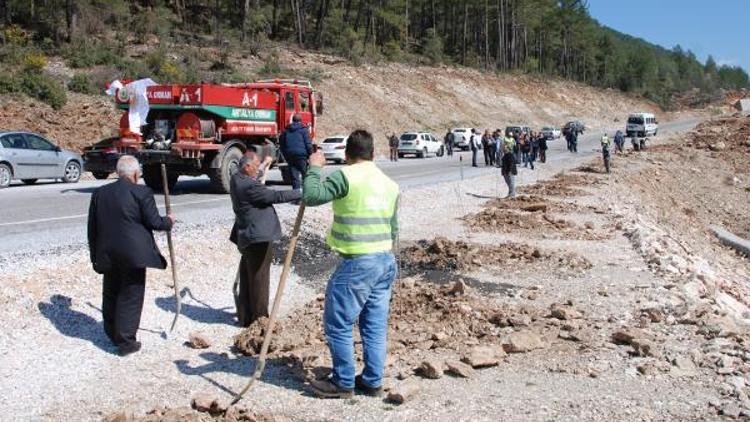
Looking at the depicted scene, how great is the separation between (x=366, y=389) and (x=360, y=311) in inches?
24.3

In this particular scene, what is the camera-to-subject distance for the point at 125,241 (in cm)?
619

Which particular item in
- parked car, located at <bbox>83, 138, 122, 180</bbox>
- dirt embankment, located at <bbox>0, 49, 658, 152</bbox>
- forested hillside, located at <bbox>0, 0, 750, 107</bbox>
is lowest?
parked car, located at <bbox>83, 138, 122, 180</bbox>

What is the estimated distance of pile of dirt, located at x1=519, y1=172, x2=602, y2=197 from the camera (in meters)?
20.7

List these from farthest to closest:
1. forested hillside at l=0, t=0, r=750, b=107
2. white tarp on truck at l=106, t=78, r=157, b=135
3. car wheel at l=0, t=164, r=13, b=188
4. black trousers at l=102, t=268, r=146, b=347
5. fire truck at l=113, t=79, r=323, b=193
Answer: forested hillside at l=0, t=0, r=750, b=107
car wheel at l=0, t=164, r=13, b=188
fire truck at l=113, t=79, r=323, b=193
white tarp on truck at l=106, t=78, r=157, b=135
black trousers at l=102, t=268, r=146, b=347

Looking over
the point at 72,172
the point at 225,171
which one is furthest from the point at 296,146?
the point at 72,172

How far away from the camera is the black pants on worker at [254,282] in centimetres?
712

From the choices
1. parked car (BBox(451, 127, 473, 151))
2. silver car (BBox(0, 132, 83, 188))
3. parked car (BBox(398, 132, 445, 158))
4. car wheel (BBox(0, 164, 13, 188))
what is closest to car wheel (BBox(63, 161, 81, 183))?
silver car (BBox(0, 132, 83, 188))

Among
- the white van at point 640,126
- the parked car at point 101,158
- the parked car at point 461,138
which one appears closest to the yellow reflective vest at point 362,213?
the parked car at point 101,158

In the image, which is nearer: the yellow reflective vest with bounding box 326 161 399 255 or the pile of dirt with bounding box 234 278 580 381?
Result: the yellow reflective vest with bounding box 326 161 399 255

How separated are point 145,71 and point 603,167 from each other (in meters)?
21.2

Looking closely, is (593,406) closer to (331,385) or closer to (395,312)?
(331,385)

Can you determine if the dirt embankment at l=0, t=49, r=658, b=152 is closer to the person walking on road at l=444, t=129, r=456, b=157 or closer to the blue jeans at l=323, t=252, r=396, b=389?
the person walking on road at l=444, t=129, r=456, b=157

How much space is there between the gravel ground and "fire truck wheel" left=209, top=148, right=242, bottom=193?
6.35 m

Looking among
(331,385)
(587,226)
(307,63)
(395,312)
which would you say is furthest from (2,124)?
(307,63)
